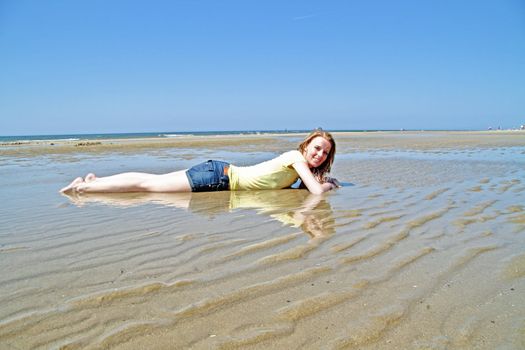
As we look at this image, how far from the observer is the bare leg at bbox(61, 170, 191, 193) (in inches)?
223

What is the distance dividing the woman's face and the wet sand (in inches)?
45.8

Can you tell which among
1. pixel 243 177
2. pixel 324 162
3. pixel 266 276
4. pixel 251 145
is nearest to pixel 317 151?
pixel 324 162

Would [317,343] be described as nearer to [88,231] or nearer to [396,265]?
[396,265]

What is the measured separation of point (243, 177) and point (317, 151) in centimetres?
125

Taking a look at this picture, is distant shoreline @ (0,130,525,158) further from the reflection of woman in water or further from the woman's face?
the reflection of woman in water

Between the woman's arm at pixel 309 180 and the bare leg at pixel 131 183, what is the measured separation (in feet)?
5.79

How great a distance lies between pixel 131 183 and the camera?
5664 mm

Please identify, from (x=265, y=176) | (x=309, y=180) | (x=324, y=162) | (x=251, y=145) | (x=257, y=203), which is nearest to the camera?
(x=257, y=203)

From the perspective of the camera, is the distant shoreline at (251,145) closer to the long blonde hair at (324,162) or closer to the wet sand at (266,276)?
the long blonde hair at (324,162)

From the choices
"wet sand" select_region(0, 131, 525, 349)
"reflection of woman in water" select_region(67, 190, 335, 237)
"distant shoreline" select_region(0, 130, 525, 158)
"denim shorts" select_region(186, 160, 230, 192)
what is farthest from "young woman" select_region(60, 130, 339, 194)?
"distant shoreline" select_region(0, 130, 525, 158)

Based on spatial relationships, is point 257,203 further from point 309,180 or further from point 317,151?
point 317,151

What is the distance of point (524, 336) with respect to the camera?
67.6 inches

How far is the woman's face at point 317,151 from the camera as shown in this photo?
18.4ft

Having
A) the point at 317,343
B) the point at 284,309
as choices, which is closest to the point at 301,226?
the point at 284,309
